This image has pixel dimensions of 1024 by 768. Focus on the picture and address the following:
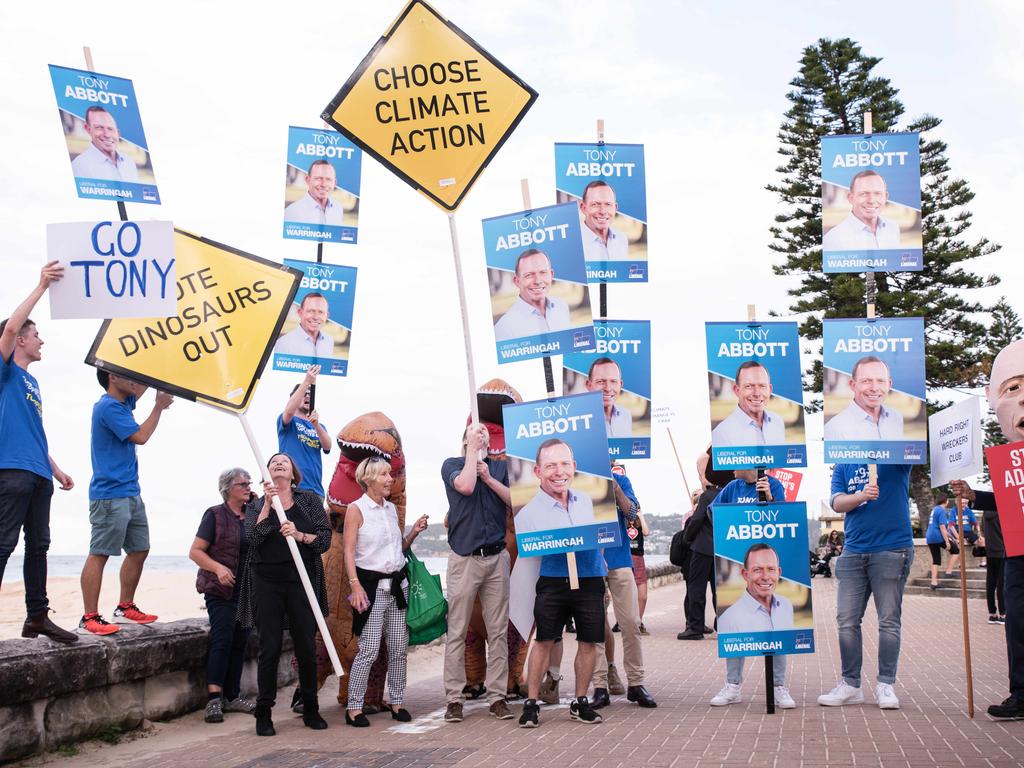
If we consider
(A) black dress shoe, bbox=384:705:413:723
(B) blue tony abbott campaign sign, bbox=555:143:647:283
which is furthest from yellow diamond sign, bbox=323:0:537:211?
(A) black dress shoe, bbox=384:705:413:723

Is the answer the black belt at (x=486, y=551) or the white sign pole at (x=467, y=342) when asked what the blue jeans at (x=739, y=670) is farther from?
the white sign pole at (x=467, y=342)

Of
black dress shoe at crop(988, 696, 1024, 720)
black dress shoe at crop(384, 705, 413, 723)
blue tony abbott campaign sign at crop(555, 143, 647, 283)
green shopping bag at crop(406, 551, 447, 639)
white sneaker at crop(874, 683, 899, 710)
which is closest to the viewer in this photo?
black dress shoe at crop(988, 696, 1024, 720)

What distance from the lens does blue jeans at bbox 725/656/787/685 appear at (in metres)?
7.56

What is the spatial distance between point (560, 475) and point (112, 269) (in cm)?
304

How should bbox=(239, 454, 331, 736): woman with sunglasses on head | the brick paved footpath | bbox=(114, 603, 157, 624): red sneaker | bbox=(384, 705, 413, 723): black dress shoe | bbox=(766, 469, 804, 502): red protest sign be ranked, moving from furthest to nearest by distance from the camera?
bbox=(766, 469, 804, 502): red protest sign, bbox=(114, 603, 157, 624): red sneaker, bbox=(384, 705, 413, 723): black dress shoe, bbox=(239, 454, 331, 736): woman with sunglasses on head, the brick paved footpath

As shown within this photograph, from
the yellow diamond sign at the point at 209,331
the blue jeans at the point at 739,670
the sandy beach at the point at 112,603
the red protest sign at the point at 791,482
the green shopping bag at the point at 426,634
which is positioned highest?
the yellow diamond sign at the point at 209,331

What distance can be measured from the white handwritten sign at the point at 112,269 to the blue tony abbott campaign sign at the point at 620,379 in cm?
314

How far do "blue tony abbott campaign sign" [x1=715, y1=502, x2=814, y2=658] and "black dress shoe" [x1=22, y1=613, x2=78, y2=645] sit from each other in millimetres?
4007

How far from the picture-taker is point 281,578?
7.11 metres

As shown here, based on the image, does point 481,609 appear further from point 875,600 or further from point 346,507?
point 875,600

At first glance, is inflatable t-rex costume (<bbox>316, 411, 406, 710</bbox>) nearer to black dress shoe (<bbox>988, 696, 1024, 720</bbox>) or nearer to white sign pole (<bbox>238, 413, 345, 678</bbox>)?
white sign pole (<bbox>238, 413, 345, 678</bbox>)

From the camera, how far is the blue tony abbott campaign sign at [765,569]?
7254mm

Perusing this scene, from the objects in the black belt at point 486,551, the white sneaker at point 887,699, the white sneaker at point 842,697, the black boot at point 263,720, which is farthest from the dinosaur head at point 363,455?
the white sneaker at point 887,699

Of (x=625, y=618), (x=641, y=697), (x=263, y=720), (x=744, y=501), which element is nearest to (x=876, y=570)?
(x=744, y=501)
